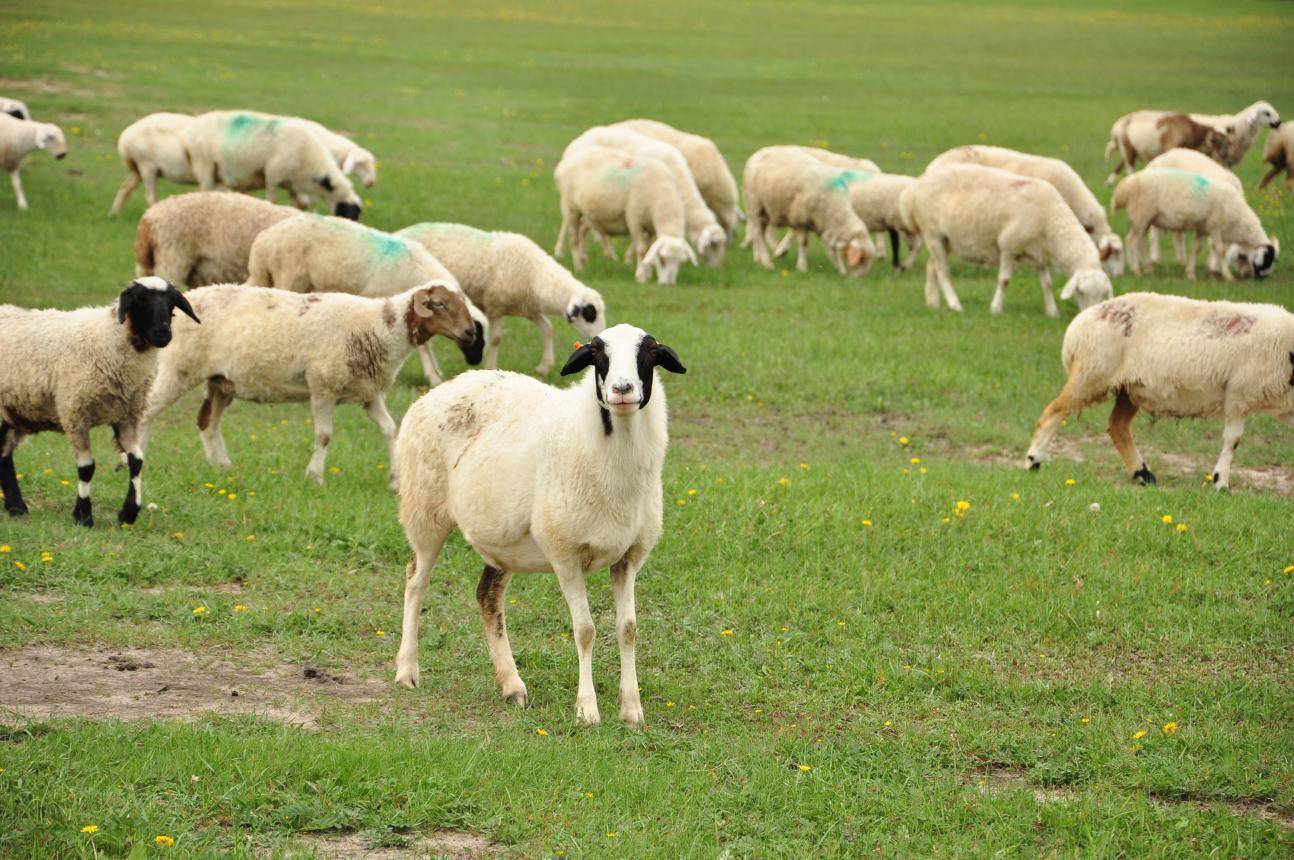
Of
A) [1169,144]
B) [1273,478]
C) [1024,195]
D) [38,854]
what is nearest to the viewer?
[38,854]

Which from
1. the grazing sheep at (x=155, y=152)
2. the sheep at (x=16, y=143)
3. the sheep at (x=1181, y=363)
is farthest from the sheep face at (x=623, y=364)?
the sheep at (x=16, y=143)

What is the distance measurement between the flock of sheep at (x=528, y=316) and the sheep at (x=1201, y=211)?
4 centimetres

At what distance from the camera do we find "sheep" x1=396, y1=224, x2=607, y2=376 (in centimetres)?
1570

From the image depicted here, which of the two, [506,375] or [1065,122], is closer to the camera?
[506,375]

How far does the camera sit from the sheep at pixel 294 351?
1168 centimetres

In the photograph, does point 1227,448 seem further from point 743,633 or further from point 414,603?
point 414,603


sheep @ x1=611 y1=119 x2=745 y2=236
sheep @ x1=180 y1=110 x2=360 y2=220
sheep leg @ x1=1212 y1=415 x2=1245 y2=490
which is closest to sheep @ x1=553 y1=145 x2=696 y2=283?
sheep @ x1=611 y1=119 x2=745 y2=236

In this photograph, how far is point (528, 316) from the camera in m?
16.2

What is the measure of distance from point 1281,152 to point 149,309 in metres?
24.0

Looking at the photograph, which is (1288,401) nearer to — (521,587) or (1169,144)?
(521,587)

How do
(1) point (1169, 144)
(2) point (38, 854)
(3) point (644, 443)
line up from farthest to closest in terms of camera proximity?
1. (1) point (1169, 144)
2. (3) point (644, 443)
3. (2) point (38, 854)

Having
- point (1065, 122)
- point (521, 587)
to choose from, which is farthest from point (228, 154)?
point (1065, 122)

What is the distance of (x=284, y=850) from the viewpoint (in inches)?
222

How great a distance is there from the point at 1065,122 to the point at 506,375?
31566 mm
